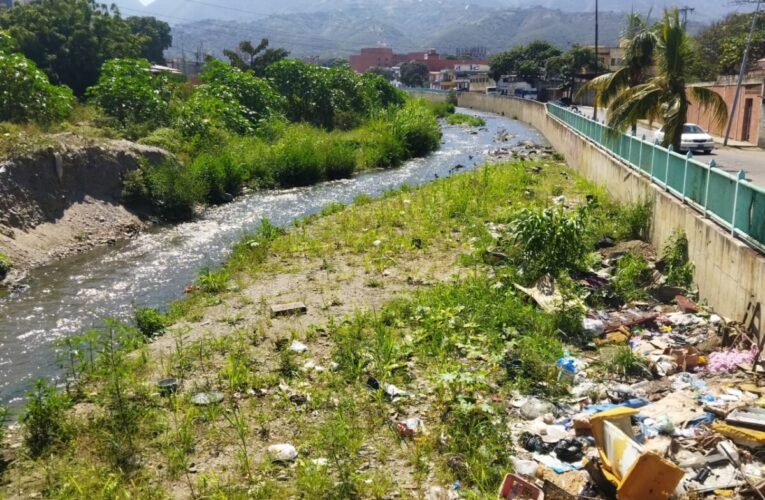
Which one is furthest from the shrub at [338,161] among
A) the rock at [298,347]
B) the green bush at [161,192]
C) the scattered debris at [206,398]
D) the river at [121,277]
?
the scattered debris at [206,398]

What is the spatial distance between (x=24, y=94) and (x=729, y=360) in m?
19.9

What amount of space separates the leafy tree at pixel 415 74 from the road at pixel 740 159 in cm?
10885

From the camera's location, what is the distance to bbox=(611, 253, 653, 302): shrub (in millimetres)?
10680

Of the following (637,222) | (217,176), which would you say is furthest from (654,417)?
(217,176)

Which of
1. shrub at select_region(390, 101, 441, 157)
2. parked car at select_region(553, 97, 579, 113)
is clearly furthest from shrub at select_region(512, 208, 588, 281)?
parked car at select_region(553, 97, 579, 113)

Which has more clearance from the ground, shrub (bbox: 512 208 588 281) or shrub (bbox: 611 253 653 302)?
shrub (bbox: 512 208 588 281)

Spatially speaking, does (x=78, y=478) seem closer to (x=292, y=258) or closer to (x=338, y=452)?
(x=338, y=452)

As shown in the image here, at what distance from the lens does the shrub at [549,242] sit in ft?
36.9

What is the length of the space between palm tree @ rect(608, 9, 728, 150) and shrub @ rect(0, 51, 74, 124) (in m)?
16.7

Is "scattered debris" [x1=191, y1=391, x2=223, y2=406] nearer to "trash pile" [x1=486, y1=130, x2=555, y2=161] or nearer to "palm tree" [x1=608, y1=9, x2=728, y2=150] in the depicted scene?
"palm tree" [x1=608, y1=9, x2=728, y2=150]

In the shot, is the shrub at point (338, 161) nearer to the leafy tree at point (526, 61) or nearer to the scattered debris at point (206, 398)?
the scattered debris at point (206, 398)

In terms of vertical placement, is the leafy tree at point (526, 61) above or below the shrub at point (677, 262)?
above

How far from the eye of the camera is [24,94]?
773 inches

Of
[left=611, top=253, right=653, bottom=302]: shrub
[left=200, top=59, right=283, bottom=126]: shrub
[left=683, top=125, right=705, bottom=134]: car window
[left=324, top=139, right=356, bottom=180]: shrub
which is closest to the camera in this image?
[left=611, top=253, right=653, bottom=302]: shrub
